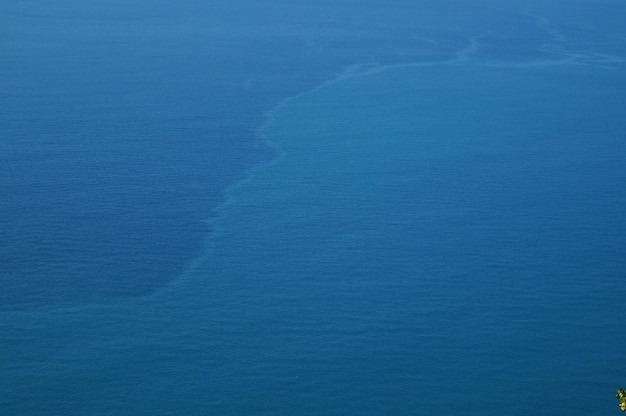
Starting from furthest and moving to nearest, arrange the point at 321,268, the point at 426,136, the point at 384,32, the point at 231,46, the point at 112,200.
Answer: the point at 384,32 → the point at 231,46 → the point at 426,136 → the point at 112,200 → the point at 321,268

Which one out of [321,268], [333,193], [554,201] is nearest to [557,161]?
[554,201]

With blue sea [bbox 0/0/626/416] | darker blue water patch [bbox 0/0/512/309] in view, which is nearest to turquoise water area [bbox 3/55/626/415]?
blue sea [bbox 0/0/626/416]

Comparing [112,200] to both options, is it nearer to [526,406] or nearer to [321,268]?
Answer: [321,268]

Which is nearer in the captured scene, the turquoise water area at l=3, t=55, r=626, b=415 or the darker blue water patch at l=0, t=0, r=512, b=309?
the turquoise water area at l=3, t=55, r=626, b=415

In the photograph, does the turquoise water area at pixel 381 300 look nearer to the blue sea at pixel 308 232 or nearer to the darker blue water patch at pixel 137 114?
the blue sea at pixel 308 232

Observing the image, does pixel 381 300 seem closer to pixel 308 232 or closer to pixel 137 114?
pixel 308 232

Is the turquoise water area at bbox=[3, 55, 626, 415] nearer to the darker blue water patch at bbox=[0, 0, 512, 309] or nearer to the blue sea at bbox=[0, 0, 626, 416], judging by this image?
the blue sea at bbox=[0, 0, 626, 416]

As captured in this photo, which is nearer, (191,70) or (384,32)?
(191,70)
